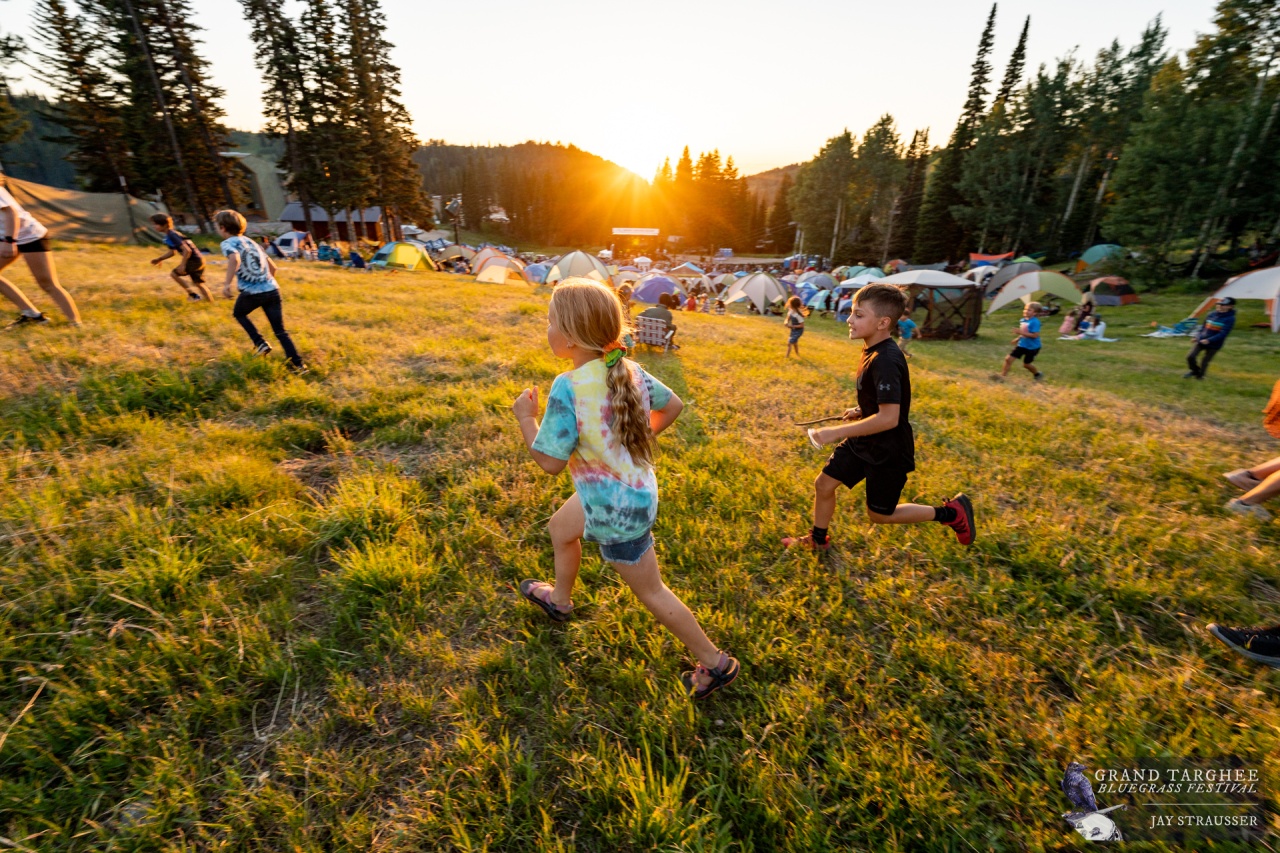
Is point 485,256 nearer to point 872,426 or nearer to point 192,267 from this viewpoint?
point 192,267

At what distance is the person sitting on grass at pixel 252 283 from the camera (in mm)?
6023

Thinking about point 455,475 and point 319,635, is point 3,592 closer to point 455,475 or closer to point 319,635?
point 319,635

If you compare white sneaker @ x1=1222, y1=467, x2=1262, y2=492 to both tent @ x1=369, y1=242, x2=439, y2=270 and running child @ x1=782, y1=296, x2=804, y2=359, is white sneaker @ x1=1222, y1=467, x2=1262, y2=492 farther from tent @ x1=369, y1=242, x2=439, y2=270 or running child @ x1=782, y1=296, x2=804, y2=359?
tent @ x1=369, y1=242, x2=439, y2=270

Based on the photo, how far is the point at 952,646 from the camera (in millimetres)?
2811

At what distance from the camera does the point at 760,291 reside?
3172cm

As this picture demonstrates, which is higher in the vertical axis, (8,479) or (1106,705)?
(8,479)

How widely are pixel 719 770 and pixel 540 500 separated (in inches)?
98.0

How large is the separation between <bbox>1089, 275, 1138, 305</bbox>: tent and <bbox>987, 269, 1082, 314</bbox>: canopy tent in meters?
4.94

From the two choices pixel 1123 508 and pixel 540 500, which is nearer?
pixel 540 500

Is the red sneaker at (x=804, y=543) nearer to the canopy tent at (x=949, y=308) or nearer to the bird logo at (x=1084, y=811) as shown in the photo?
Answer: the bird logo at (x=1084, y=811)

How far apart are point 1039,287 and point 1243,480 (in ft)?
80.5

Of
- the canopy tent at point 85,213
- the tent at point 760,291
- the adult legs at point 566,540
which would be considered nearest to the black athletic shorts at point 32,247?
the adult legs at point 566,540

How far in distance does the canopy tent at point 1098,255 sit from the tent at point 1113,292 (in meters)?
6.12

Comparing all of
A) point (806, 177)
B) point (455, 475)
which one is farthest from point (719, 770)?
point (806, 177)
